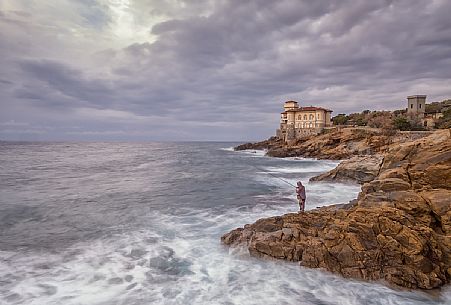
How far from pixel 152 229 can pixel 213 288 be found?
639 centimetres

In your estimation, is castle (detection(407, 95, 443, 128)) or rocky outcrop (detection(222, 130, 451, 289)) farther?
castle (detection(407, 95, 443, 128))

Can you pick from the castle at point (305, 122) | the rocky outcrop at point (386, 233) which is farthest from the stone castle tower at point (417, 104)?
the rocky outcrop at point (386, 233)

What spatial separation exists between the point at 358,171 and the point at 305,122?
5686 centimetres

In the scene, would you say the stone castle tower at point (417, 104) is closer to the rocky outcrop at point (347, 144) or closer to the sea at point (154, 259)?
the rocky outcrop at point (347, 144)

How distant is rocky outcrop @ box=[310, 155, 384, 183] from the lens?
22.7 meters

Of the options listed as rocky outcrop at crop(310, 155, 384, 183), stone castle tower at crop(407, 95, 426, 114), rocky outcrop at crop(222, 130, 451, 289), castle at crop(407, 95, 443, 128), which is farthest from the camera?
stone castle tower at crop(407, 95, 426, 114)

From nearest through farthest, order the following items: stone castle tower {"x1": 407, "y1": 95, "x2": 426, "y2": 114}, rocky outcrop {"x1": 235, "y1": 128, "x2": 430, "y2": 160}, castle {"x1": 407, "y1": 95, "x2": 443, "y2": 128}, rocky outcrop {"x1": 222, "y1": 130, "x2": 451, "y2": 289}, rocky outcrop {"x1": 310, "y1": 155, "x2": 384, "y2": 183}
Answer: rocky outcrop {"x1": 222, "y1": 130, "x2": 451, "y2": 289}
rocky outcrop {"x1": 310, "y1": 155, "x2": 384, "y2": 183}
rocky outcrop {"x1": 235, "y1": 128, "x2": 430, "y2": 160}
castle {"x1": 407, "y1": 95, "x2": 443, "y2": 128}
stone castle tower {"x1": 407, "y1": 95, "x2": 426, "y2": 114}

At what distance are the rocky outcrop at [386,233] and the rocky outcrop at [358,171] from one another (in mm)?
11226

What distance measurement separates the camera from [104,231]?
13305mm

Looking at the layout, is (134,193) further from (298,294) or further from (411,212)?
(411,212)

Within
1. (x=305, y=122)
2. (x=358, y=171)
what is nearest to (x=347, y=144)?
(x=305, y=122)

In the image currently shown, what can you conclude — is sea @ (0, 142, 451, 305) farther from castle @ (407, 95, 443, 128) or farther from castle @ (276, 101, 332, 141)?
castle @ (276, 101, 332, 141)

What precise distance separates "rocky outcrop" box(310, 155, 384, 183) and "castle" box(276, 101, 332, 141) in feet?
166

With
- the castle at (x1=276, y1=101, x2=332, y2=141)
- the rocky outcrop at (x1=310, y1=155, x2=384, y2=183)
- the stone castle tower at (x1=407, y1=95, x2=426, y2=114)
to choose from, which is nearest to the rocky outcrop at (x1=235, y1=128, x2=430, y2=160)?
the castle at (x1=276, y1=101, x2=332, y2=141)
